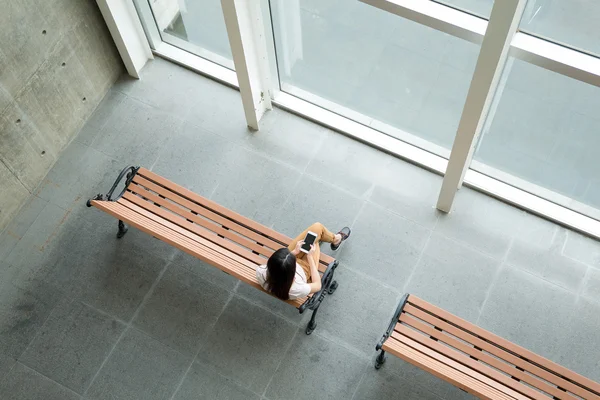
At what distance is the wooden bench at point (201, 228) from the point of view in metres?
5.72

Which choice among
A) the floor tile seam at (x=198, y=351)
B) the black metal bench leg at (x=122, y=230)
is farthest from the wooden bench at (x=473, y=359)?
the black metal bench leg at (x=122, y=230)

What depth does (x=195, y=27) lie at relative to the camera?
7.26 meters

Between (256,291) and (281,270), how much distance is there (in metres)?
1.26

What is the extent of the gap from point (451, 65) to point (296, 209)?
2066mm

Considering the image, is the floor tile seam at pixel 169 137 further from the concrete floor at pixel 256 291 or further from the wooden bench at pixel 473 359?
the wooden bench at pixel 473 359

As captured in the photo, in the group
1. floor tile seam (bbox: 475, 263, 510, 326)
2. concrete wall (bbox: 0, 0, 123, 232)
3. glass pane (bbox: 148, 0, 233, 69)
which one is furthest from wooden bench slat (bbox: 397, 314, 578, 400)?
concrete wall (bbox: 0, 0, 123, 232)

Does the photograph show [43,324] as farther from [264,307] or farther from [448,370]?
[448,370]

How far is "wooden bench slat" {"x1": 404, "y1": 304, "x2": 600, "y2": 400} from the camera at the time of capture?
17.6 feet

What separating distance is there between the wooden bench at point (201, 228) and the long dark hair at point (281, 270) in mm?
320

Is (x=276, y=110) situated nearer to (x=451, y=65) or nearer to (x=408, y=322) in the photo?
(x=451, y=65)

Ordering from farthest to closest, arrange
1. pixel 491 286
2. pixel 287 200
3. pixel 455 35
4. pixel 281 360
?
pixel 287 200 → pixel 491 286 → pixel 281 360 → pixel 455 35

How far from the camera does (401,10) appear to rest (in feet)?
17.5

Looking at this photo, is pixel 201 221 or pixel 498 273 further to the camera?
pixel 498 273

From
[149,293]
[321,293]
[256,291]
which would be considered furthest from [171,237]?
[321,293]
